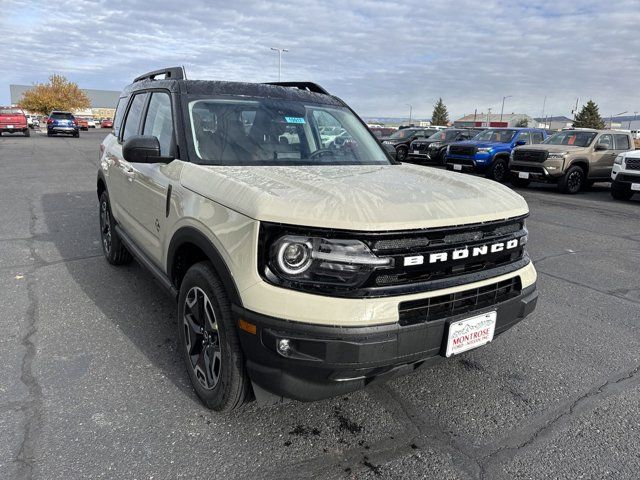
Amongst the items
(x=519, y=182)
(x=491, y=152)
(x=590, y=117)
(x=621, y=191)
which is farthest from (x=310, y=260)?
(x=590, y=117)

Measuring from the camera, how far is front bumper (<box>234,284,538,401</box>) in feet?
6.95

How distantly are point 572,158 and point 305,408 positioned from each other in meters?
13.0

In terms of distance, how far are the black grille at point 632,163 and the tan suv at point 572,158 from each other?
4.84ft

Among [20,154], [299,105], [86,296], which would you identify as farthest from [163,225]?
[20,154]

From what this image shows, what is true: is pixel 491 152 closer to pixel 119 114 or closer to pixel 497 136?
pixel 497 136

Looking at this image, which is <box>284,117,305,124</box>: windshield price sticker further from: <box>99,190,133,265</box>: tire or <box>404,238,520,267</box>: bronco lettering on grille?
<box>99,190,133,265</box>: tire

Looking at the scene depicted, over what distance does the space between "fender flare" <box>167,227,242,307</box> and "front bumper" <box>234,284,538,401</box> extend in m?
0.10

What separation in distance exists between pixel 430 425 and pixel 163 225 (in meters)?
2.07

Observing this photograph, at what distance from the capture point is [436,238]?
2336 mm

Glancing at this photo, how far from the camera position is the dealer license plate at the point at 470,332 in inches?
93.0

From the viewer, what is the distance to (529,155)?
543 inches

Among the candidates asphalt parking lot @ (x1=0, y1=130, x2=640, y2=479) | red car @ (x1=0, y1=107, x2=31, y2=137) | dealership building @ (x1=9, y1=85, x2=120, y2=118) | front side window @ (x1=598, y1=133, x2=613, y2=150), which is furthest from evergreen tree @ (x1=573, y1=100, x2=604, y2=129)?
dealership building @ (x1=9, y1=85, x2=120, y2=118)

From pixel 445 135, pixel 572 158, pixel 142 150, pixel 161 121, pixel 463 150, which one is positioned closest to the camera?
pixel 142 150

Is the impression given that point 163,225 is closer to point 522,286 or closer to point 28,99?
point 522,286
